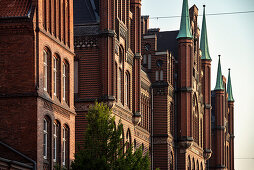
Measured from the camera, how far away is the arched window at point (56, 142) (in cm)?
4375

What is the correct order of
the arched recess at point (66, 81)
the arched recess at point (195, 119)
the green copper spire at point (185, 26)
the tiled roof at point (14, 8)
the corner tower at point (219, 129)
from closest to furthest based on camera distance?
the tiled roof at point (14, 8) → the arched recess at point (66, 81) → the green copper spire at point (185, 26) → the arched recess at point (195, 119) → the corner tower at point (219, 129)

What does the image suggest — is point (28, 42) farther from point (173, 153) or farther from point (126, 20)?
point (173, 153)

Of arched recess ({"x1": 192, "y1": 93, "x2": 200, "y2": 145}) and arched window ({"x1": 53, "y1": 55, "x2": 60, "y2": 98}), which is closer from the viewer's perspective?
arched window ({"x1": 53, "y1": 55, "x2": 60, "y2": 98})

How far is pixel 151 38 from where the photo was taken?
242 feet

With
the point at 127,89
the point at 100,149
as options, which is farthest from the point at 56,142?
the point at 127,89

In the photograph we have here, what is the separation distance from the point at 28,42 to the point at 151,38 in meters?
33.4

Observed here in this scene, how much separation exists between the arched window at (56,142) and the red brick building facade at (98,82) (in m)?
0.06

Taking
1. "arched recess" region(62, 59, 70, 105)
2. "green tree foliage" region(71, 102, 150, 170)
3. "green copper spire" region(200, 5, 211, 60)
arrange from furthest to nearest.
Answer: "green copper spire" region(200, 5, 211, 60) < "arched recess" region(62, 59, 70, 105) < "green tree foliage" region(71, 102, 150, 170)

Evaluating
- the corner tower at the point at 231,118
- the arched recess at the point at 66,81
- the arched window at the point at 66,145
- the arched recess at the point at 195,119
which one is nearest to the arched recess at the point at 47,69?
the arched recess at the point at 66,81

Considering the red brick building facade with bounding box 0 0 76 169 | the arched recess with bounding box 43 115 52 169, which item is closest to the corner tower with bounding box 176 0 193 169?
the red brick building facade with bounding box 0 0 76 169

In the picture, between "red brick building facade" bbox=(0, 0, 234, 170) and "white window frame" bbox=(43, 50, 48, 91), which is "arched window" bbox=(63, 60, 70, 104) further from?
"white window frame" bbox=(43, 50, 48, 91)

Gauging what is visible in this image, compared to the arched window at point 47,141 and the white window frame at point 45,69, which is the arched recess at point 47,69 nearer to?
the white window frame at point 45,69

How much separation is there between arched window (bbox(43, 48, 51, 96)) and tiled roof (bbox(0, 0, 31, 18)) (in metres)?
2.57

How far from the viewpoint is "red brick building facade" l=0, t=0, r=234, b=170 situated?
40875 mm
